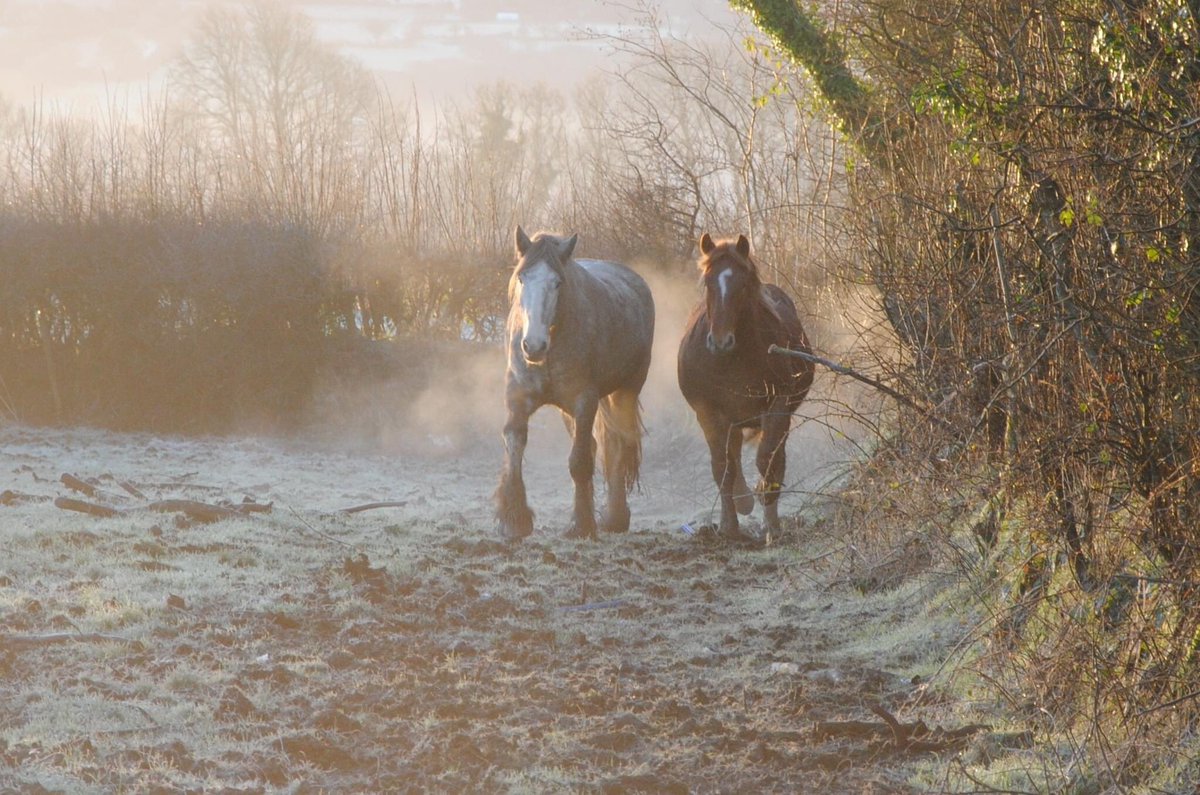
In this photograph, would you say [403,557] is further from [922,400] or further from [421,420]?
[421,420]

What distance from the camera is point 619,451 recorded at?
10.6 meters

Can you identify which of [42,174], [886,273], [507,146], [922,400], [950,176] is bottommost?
[922,400]

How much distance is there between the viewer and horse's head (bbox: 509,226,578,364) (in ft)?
28.6

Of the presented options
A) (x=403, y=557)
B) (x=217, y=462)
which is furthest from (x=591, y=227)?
(x=403, y=557)

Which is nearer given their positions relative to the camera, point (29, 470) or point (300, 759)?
point (300, 759)

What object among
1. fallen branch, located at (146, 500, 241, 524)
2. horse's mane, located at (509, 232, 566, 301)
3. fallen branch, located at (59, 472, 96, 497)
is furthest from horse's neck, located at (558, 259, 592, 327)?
fallen branch, located at (59, 472, 96, 497)

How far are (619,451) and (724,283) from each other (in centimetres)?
216

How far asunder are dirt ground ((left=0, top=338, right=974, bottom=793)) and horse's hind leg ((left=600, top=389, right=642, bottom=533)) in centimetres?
34

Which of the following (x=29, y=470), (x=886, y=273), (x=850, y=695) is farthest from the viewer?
(x=29, y=470)

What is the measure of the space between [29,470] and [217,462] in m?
2.12

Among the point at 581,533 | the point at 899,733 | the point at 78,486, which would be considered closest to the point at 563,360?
the point at 581,533

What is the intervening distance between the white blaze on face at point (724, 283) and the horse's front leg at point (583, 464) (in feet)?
4.39

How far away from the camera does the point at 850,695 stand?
5.36m

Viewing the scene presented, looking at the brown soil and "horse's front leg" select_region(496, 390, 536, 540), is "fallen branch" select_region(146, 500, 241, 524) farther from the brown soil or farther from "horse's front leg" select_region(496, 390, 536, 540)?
"horse's front leg" select_region(496, 390, 536, 540)
